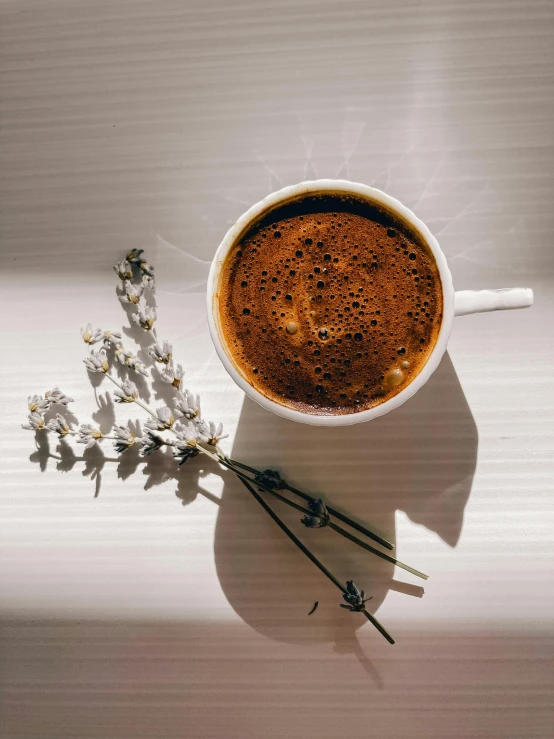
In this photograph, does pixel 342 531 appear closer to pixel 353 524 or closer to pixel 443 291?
pixel 353 524

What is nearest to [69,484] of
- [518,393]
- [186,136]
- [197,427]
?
[197,427]

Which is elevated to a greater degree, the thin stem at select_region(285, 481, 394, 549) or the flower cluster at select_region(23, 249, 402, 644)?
the flower cluster at select_region(23, 249, 402, 644)

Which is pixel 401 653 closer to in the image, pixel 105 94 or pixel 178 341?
pixel 178 341

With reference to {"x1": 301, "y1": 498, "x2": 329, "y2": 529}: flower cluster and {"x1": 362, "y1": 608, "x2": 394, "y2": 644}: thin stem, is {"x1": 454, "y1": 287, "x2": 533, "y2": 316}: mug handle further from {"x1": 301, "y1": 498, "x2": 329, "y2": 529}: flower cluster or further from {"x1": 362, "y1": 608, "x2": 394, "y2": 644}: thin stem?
{"x1": 362, "y1": 608, "x2": 394, "y2": 644}: thin stem

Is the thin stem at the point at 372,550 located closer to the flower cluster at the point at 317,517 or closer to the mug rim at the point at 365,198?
the flower cluster at the point at 317,517

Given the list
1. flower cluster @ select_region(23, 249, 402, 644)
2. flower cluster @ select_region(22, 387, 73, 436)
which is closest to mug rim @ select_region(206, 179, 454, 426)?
flower cluster @ select_region(23, 249, 402, 644)

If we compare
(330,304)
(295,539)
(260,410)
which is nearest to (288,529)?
(295,539)

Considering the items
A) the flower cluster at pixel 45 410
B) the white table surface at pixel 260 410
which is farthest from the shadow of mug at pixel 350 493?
the flower cluster at pixel 45 410
